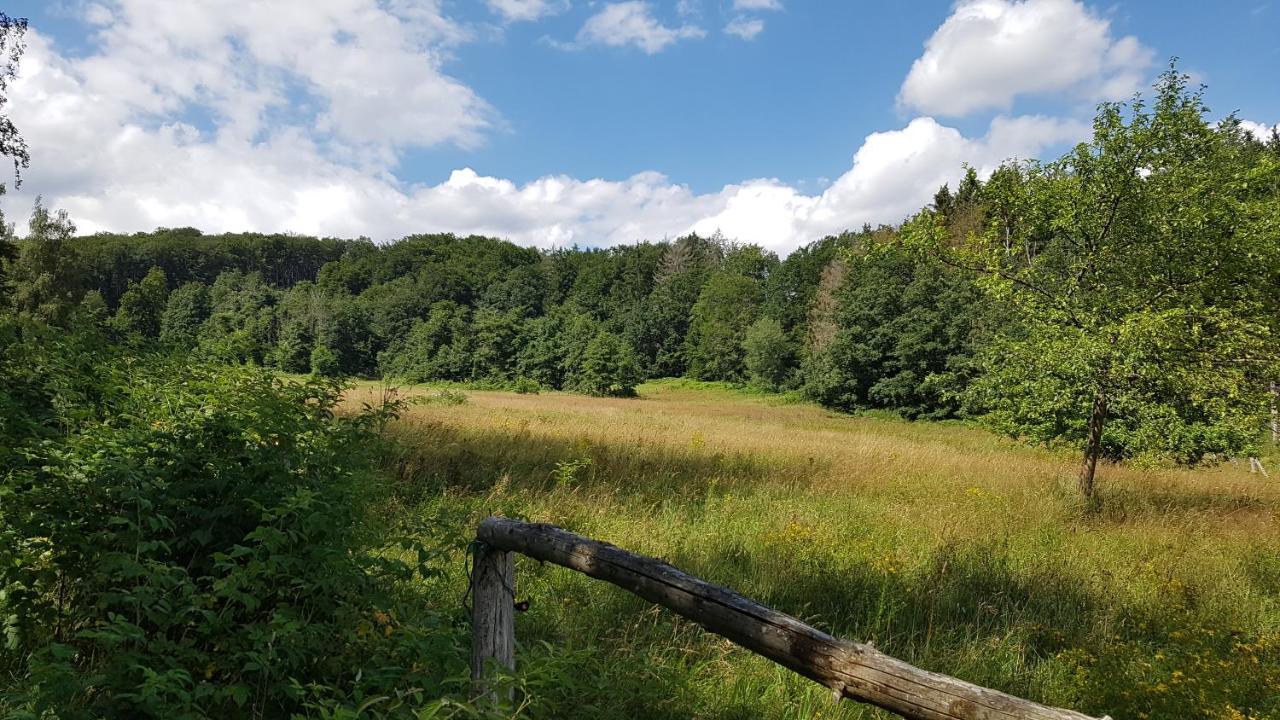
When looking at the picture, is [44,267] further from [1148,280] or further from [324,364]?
[1148,280]

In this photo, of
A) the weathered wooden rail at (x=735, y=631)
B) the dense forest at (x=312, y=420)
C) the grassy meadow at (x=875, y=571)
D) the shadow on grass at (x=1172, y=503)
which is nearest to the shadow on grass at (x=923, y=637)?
the grassy meadow at (x=875, y=571)

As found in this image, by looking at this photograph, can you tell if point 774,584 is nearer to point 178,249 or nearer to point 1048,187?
point 1048,187

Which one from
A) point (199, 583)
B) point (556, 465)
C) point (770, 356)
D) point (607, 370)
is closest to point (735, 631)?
point (199, 583)

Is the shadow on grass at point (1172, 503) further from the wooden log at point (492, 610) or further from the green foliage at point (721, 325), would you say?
the green foliage at point (721, 325)

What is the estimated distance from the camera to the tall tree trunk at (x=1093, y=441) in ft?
31.8

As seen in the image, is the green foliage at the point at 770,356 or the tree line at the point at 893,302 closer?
the tree line at the point at 893,302

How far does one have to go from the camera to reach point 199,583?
3.35 metres

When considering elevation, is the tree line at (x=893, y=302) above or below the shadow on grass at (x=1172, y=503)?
above

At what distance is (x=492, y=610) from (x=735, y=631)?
1.32 m

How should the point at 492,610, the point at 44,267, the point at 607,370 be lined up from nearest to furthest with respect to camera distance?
the point at 492,610
the point at 44,267
the point at 607,370

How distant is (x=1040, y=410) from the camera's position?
9945 millimetres

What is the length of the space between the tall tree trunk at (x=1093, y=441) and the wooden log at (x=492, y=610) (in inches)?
389

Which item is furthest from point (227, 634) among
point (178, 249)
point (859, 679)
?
point (178, 249)

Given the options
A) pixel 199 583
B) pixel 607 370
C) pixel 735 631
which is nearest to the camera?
pixel 735 631
